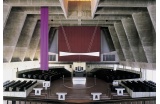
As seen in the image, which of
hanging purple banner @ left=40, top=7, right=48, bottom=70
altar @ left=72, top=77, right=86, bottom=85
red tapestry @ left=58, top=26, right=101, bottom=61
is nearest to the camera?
hanging purple banner @ left=40, top=7, right=48, bottom=70

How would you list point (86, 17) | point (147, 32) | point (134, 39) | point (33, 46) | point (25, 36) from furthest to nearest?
point (33, 46) < point (25, 36) < point (134, 39) < point (86, 17) < point (147, 32)

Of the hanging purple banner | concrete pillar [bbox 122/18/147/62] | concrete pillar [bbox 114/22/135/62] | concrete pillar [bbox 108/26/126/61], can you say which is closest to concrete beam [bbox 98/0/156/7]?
the hanging purple banner

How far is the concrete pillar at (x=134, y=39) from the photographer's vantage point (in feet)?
61.4

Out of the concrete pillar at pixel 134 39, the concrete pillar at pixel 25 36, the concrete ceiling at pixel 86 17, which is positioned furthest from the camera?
the concrete pillar at pixel 25 36

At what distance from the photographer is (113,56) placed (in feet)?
87.1

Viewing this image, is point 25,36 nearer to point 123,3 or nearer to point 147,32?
point 123,3

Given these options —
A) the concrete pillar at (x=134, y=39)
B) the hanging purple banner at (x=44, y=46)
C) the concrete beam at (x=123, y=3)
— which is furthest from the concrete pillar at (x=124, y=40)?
the hanging purple banner at (x=44, y=46)

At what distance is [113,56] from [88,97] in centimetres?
1542

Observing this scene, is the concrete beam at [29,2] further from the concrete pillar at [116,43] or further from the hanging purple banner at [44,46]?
the concrete pillar at [116,43]

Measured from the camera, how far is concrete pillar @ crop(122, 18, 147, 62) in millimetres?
18703

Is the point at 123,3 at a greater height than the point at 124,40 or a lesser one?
greater

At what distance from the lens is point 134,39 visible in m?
18.9

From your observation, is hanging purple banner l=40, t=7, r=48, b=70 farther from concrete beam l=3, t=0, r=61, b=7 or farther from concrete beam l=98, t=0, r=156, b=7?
concrete beam l=98, t=0, r=156, b=7

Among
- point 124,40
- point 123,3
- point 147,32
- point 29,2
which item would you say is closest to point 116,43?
point 124,40
